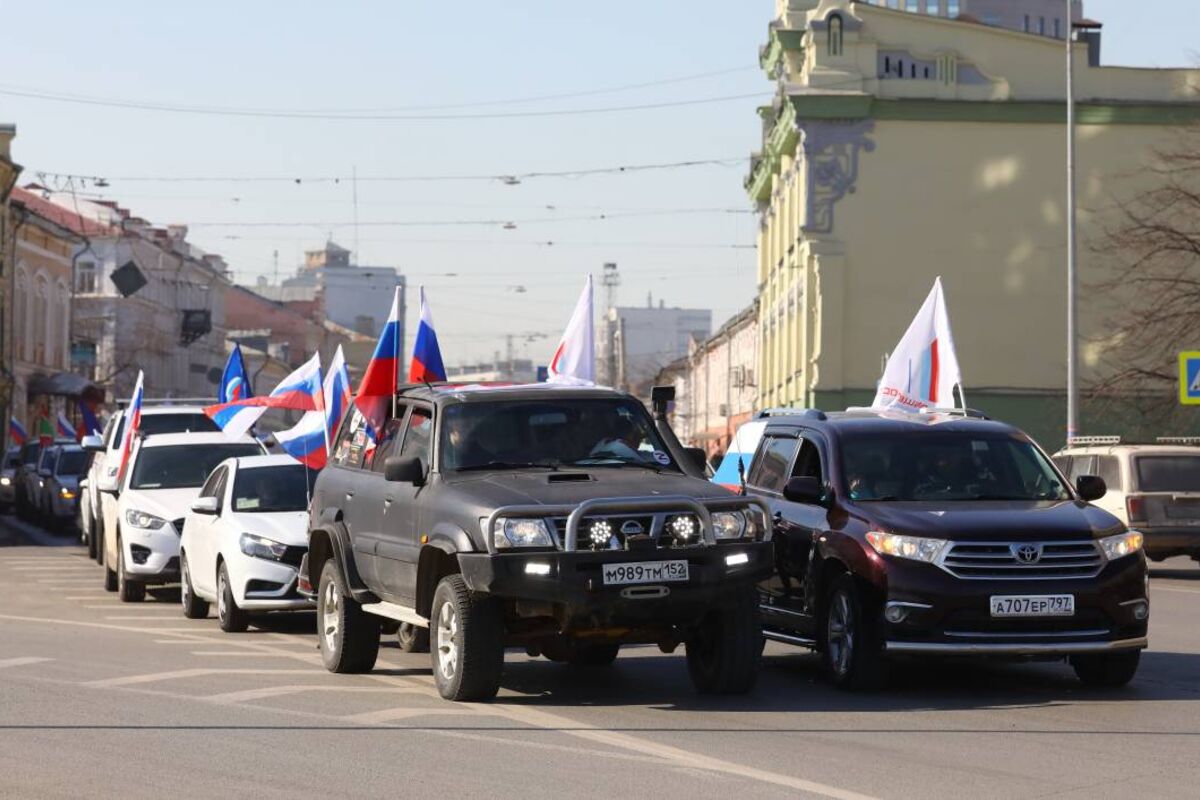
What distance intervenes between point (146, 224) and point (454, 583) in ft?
319

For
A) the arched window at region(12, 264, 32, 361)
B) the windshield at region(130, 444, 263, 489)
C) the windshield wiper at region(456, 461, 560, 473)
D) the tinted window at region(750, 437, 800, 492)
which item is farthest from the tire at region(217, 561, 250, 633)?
the arched window at region(12, 264, 32, 361)

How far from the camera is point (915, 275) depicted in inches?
2141

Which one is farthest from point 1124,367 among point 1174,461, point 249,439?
point 249,439

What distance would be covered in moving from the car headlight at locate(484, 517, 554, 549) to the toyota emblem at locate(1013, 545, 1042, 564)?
284 centimetres

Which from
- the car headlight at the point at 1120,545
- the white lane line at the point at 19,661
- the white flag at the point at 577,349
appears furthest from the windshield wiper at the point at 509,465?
the white flag at the point at 577,349

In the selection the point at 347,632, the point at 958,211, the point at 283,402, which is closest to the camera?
the point at 347,632

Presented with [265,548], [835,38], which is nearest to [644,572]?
[265,548]

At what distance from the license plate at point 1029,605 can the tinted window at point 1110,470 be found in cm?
1584

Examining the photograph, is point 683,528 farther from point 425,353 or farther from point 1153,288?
point 1153,288

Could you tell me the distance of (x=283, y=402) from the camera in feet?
78.2

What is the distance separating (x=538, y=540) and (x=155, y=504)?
11.3m

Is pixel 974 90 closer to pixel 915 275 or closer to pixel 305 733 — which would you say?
pixel 915 275

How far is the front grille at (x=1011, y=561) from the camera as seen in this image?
12281mm

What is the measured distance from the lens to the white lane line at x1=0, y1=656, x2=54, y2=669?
14.4 meters
